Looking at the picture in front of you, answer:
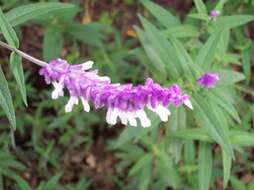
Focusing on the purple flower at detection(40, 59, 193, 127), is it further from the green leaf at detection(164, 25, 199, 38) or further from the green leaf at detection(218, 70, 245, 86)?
the green leaf at detection(164, 25, 199, 38)

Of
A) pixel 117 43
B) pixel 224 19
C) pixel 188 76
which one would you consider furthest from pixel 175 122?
pixel 117 43

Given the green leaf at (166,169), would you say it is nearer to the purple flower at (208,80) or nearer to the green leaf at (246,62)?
the green leaf at (246,62)

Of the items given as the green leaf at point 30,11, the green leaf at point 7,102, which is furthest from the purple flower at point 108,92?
the green leaf at point 30,11

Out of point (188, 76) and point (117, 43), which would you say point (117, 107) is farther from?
point (117, 43)

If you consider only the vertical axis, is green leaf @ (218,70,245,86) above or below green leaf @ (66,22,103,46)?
below

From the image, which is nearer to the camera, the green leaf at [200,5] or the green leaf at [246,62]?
the green leaf at [200,5]

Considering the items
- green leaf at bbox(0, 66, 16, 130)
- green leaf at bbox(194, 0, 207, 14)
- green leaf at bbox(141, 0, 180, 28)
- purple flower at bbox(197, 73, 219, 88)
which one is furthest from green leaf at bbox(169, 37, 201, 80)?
green leaf at bbox(0, 66, 16, 130)

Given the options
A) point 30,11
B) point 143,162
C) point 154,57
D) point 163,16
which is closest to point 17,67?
point 30,11
